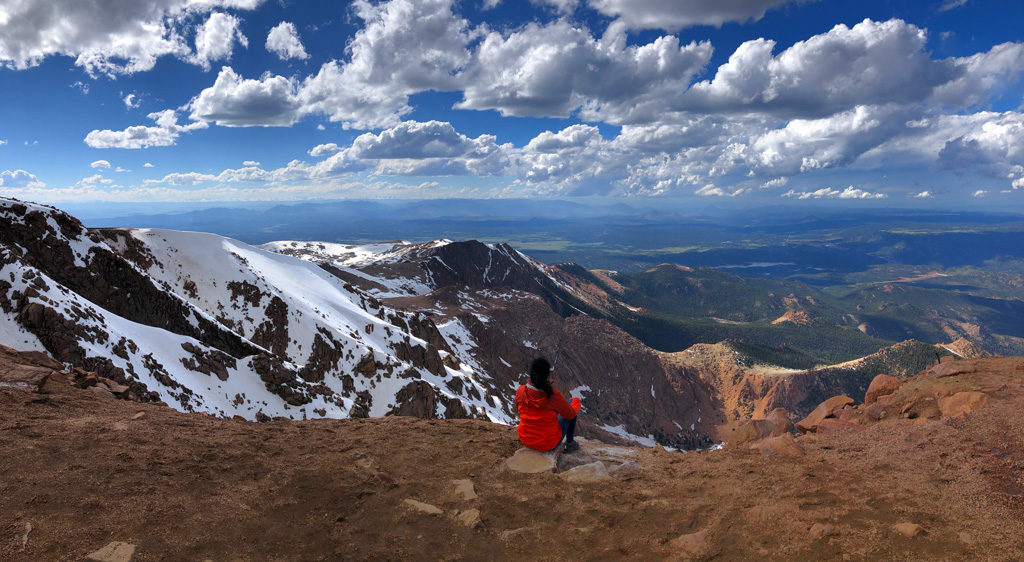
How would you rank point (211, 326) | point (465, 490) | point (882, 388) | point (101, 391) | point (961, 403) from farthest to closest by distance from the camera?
point (211, 326) < point (882, 388) < point (101, 391) < point (961, 403) < point (465, 490)

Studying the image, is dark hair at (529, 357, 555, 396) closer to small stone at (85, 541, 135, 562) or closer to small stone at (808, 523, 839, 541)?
small stone at (808, 523, 839, 541)

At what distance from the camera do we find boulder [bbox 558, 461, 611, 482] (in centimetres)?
927

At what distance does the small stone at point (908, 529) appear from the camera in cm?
600

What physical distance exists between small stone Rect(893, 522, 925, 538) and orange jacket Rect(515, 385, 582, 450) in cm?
570

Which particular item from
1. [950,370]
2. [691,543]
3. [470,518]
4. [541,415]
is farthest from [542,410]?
[950,370]

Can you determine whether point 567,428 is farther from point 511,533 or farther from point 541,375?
point 511,533

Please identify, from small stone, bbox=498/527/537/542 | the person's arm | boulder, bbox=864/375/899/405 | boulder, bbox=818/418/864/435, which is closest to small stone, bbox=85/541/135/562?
small stone, bbox=498/527/537/542

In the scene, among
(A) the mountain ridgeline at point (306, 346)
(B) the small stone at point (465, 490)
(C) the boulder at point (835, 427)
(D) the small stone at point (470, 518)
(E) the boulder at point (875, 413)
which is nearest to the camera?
(D) the small stone at point (470, 518)

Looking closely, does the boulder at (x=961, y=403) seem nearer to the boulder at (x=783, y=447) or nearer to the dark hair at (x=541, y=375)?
the boulder at (x=783, y=447)

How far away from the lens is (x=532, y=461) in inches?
392

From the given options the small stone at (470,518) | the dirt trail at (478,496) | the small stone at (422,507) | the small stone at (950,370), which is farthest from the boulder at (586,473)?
the small stone at (950,370)

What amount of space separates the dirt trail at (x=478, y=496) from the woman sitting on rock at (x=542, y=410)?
3.34 feet

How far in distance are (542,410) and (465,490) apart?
2.58 meters

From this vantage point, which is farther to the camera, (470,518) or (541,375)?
(541,375)
